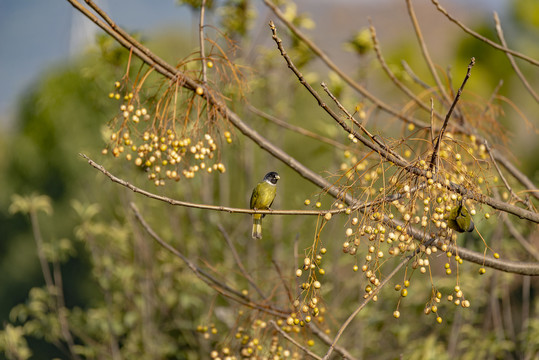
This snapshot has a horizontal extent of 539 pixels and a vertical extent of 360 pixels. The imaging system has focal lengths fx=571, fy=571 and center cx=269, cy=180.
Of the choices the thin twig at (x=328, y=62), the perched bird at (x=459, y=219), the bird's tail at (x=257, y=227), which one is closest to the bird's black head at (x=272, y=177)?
the bird's tail at (x=257, y=227)

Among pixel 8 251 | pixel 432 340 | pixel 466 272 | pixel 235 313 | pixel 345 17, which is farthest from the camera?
pixel 345 17

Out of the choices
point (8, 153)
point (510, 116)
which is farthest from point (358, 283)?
point (510, 116)

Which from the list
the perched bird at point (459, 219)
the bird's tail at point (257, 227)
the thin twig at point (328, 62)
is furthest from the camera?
the bird's tail at point (257, 227)

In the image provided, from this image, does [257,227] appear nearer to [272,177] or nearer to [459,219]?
[272,177]

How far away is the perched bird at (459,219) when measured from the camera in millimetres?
1250

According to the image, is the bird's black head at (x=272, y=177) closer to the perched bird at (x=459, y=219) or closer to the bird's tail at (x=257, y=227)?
the bird's tail at (x=257, y=227)

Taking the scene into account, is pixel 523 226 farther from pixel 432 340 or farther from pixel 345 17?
pixel 345 17

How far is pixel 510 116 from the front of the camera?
43.7 feet

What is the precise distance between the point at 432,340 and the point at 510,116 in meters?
12.2

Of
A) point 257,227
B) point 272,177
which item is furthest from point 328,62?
point 257,227

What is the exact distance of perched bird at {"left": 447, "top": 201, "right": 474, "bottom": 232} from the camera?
125cm

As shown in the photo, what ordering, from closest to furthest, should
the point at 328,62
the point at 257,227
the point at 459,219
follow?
the point at 459,219 < the point at 328,62 < the point at 257,227

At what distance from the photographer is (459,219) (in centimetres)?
126

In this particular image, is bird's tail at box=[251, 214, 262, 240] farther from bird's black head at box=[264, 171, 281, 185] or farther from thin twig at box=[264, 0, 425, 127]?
thin twig at box=[264, 0, 425, 127]
